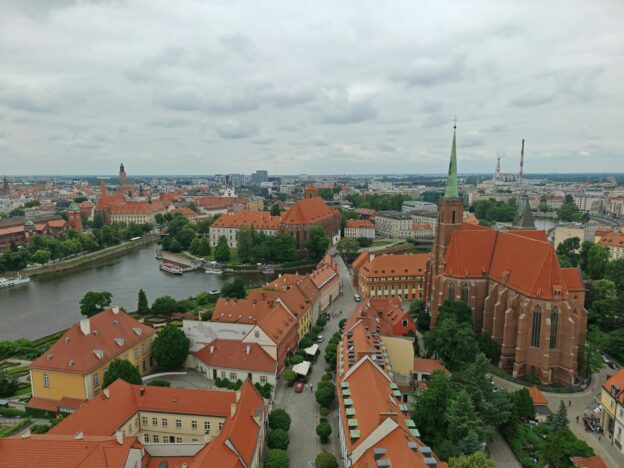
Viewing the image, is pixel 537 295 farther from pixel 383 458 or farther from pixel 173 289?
pixel 173 289

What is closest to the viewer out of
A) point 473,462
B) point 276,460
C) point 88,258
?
point 473,462

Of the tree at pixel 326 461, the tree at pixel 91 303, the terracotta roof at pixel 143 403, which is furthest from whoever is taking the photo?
the tree at pixel 91 303

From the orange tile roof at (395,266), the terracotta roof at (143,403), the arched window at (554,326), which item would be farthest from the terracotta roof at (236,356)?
the orange tile roof at (395,266)

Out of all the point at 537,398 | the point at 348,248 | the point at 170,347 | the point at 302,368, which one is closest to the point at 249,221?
the point at 348,248

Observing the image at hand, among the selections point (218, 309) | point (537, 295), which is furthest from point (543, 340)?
point (218, 309)

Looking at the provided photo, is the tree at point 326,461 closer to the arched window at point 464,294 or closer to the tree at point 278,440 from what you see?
the tree at point 278,440

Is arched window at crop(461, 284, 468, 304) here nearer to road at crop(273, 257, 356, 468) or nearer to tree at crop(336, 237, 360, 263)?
road at crop(273, 257, 356, 468)

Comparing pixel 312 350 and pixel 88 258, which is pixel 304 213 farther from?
pixel 312 350
